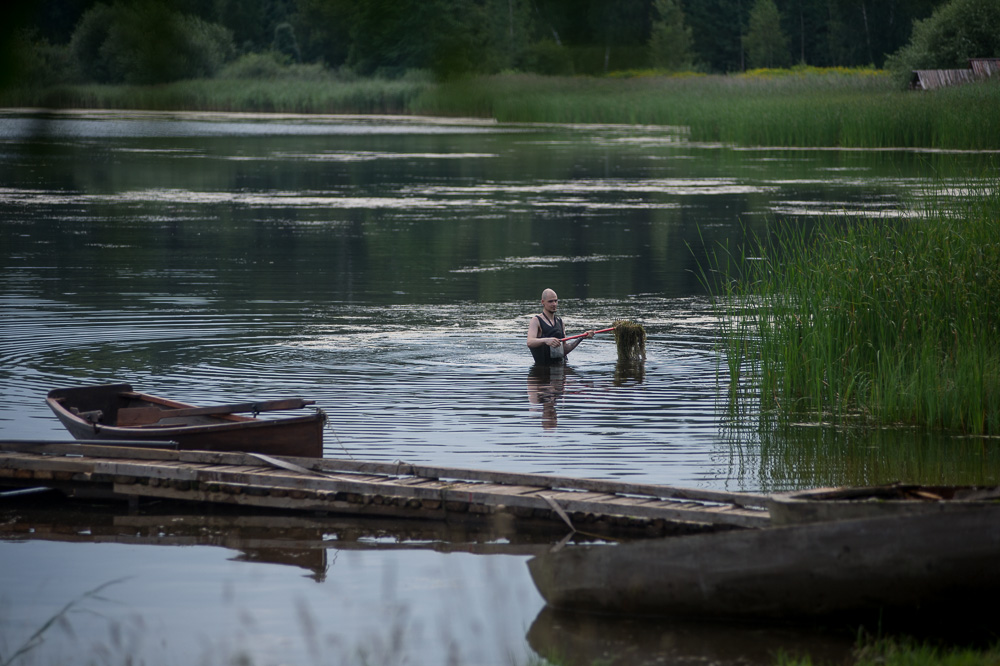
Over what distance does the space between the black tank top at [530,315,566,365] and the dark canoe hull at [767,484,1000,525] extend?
7.22 metres

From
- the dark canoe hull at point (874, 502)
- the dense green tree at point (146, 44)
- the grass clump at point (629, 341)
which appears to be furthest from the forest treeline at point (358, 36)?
the grass clump at point (629, 341)

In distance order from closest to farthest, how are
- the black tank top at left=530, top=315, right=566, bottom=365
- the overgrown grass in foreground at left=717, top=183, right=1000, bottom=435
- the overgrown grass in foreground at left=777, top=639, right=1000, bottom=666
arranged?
the overgrown grass in foreground at left=777, top=639, right=1000, bottom=666
the overgrown grass in foreground at left=717, top=183, right=1000, bottom=435
the black tank top at left=530, top=315, right=566, bottom=365

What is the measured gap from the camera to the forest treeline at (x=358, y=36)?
82.0 inches

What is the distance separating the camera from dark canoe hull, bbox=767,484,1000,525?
6211mm

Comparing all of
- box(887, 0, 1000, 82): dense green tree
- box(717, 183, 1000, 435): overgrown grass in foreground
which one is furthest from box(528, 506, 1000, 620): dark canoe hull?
box(887, 0, 1000, 82): dense green tree

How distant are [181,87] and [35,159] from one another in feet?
1.35

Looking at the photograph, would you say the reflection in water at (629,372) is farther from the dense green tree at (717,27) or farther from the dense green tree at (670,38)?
the dense green tree at (670,38)

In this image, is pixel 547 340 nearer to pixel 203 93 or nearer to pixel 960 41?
pixel 203 93

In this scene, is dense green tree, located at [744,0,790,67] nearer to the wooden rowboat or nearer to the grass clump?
the wooden rowboat

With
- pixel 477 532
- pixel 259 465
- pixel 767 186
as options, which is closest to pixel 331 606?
pixel 477 532

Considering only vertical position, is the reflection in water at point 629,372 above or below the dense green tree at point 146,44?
below

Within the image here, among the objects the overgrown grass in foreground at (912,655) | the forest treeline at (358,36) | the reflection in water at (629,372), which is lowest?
the overgrown grass in foreground at (912,655)

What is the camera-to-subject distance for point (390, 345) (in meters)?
15.5

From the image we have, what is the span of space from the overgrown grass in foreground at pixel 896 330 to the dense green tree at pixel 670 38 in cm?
823
